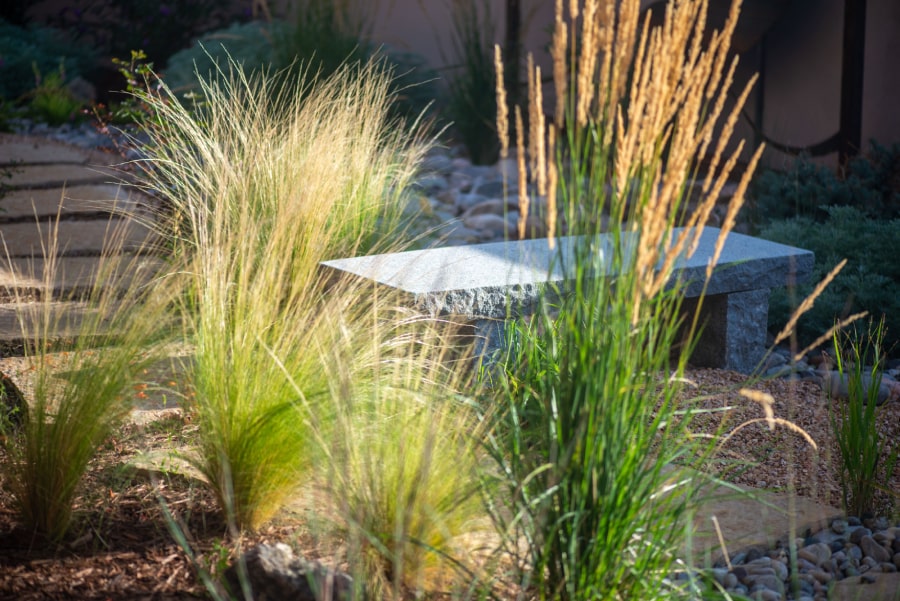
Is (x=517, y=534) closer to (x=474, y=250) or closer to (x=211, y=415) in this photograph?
(x=211, y=415)

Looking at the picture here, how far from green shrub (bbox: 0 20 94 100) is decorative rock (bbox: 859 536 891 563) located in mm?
7372

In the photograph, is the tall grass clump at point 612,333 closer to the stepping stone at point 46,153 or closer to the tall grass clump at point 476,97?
the stepping stone at point 46,153

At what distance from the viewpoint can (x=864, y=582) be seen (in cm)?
214

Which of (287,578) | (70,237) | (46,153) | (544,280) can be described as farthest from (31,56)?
(287,578)

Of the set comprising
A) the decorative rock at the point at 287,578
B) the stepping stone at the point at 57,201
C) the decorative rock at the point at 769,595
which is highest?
the stepping stone at the point at 57,201

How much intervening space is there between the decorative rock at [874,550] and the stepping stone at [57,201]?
3.51 m

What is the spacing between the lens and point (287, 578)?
5.42ft

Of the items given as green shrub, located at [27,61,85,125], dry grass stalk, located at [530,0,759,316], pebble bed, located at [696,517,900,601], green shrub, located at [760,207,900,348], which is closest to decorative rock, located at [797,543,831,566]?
pebble bed, located at [696,517,900,601]

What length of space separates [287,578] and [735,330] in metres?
2.26

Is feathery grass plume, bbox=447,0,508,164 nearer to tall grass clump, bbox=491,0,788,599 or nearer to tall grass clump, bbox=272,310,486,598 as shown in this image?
tall grass clump, bbox=272,310,486,598

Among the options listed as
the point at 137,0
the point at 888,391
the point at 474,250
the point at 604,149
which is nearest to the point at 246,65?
the point at 137,0

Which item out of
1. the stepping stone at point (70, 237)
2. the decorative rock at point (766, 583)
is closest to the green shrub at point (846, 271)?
the decorative rock at point (766, 583)

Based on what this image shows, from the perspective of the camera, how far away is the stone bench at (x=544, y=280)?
2.91 metres

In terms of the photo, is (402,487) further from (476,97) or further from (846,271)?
(476,97)
